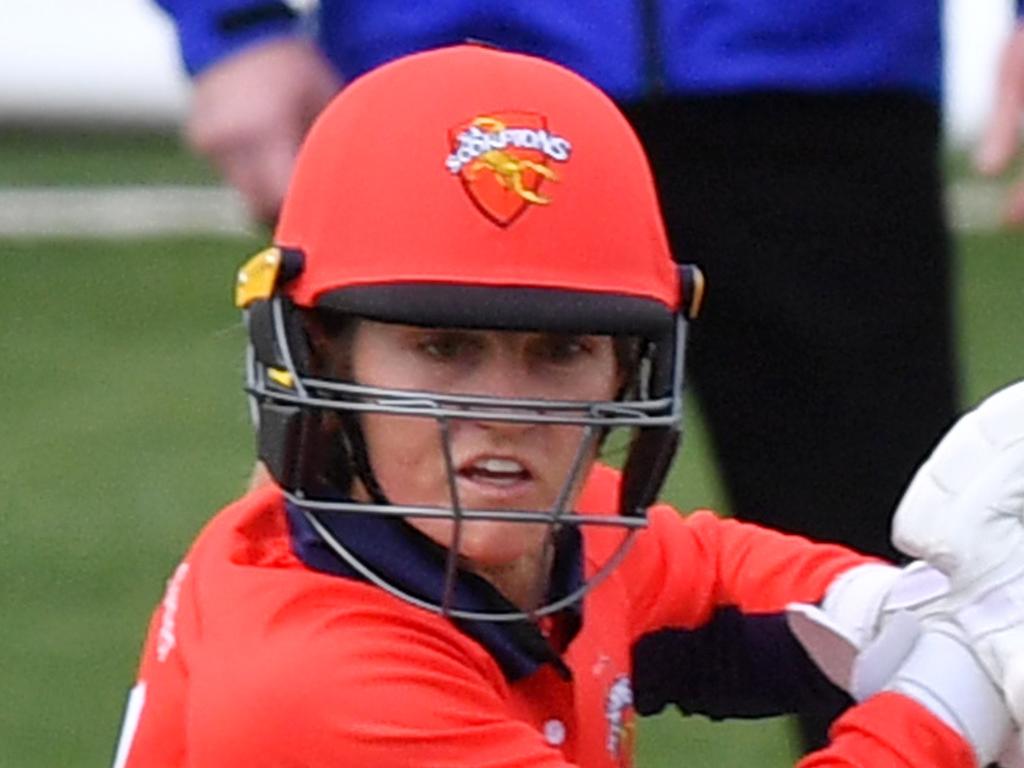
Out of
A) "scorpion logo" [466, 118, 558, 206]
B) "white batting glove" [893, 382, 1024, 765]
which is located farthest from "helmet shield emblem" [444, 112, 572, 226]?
"white batting glove" [893, 382, 1024, 765]

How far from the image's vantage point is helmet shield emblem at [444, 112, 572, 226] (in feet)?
9.14

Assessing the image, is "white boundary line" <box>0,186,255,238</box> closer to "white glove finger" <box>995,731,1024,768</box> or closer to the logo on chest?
the logo on chest

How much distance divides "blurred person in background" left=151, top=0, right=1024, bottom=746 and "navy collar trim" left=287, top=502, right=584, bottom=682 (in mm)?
642

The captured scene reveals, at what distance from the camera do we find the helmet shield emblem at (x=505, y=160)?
2787 millimetres

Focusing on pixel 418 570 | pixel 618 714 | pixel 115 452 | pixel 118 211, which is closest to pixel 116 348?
pixel 115 452

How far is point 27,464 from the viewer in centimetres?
754

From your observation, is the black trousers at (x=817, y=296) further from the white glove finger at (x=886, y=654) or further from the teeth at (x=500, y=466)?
the teeth at (x=500, y=466)

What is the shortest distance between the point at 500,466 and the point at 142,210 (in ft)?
29.1

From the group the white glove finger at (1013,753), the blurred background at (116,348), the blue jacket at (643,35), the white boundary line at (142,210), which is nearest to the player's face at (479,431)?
the white glove finger at (1013,753)

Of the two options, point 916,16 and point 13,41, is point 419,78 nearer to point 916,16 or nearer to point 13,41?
point 916,16

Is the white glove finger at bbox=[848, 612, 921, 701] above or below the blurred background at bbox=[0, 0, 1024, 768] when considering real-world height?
above

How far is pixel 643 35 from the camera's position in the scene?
3533mm

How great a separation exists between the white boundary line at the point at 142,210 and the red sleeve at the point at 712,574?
763 cm

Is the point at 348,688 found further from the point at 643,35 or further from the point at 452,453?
the point at 643,35
